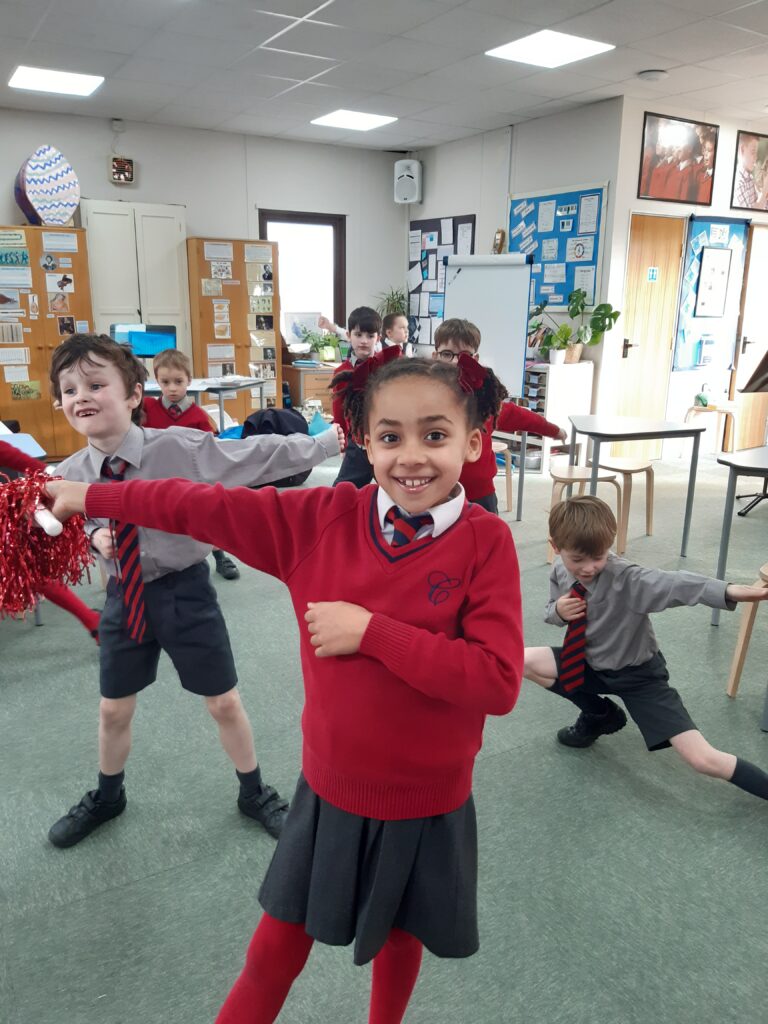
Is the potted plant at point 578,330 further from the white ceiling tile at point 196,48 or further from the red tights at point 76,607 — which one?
the red tights at point 76,607

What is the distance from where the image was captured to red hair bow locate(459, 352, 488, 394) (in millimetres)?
1094

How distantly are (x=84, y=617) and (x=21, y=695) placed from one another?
0.49 meters

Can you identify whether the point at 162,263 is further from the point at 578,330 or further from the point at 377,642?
the point at 377,642

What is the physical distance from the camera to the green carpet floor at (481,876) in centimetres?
151

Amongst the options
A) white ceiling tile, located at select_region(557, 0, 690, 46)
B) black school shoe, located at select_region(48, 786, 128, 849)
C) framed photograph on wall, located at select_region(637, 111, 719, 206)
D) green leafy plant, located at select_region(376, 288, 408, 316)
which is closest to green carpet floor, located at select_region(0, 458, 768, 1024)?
black school shoe, located at select_region(48, 786, 128, 849)

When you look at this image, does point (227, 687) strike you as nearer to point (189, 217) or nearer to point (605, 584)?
point (605, 584)

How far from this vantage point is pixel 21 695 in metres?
2.71

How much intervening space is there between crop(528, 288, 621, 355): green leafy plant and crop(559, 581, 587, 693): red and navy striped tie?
15.4 feet

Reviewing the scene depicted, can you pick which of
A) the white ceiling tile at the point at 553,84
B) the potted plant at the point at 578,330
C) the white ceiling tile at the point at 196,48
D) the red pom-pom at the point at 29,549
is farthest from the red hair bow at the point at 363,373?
the potted plant at the point at 578,330

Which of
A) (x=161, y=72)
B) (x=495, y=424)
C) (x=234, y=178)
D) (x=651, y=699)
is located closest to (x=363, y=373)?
(x=651, y=699)

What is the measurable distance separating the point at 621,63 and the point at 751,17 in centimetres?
103

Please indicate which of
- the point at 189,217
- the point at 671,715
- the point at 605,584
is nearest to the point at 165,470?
the point at 605,584

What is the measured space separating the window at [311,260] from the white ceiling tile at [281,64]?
275 cm

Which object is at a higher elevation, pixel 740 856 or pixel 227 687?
pixel 227 687
